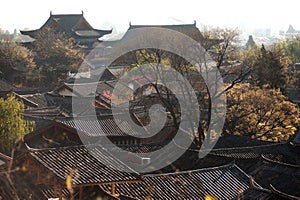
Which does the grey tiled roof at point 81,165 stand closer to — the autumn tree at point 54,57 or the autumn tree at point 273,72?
the autumn tree at point 273,72

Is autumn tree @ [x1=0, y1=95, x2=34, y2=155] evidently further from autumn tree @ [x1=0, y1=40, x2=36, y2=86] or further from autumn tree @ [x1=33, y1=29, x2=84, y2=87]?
autumn tree @ [x1=0, y1=40, x2=36, y2=86]

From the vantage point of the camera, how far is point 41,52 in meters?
54.3

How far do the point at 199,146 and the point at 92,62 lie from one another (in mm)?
39232

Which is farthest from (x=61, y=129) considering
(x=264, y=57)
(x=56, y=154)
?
(x=264, y=57)

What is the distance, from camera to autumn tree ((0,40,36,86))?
48.3 metres

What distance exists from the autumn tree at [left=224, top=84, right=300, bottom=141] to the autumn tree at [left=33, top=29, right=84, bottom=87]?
78.8 feet

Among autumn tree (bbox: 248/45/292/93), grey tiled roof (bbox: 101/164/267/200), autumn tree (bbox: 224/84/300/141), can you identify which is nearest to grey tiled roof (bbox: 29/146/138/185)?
grey tiled roof (bbox: 101/164/267/200)

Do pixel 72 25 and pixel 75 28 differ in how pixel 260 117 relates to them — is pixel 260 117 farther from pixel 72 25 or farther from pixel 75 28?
pixel 72 25

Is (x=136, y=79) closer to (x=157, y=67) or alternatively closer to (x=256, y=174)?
(x=157, y=67)

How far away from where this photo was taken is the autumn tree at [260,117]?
27078 millimetres

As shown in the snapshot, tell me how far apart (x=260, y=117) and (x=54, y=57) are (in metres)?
29.5

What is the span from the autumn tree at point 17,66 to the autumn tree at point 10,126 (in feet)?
77.8

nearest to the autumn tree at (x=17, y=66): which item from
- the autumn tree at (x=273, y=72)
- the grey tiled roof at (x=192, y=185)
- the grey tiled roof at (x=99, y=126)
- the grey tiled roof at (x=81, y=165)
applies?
the autumn tree at (x=273, y=72)

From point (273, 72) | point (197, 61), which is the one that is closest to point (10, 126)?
point (197, 61)
